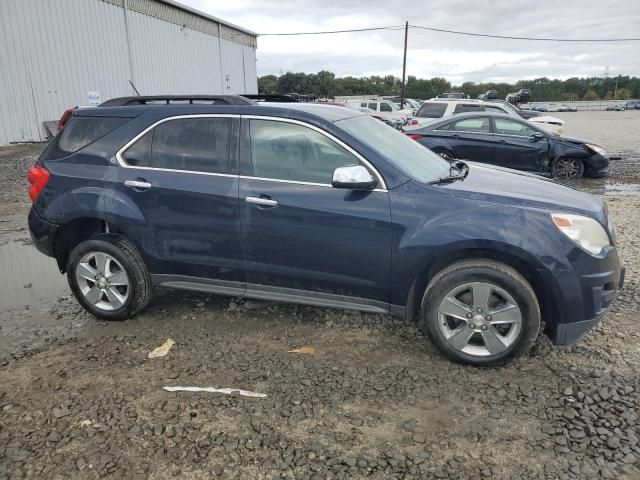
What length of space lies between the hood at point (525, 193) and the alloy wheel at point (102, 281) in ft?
8.85

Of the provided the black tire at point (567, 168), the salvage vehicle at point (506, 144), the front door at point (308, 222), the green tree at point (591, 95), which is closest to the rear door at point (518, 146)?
the salvage vehicle at point (506, 144)

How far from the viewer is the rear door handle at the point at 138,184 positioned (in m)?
3.92

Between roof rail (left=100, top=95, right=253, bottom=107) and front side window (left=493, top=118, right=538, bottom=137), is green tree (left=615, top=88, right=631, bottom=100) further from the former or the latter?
roof rail (left=100, top=95, right=253, bottom=107)

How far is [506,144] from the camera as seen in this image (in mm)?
10461

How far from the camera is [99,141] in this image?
415 centimetres

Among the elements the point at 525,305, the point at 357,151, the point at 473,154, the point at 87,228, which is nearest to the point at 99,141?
the point at 87,228

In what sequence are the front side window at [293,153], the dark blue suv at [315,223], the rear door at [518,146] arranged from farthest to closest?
the rear door at [518,146] → the front side window at [293,153] → the dark blue suv at [315,223]

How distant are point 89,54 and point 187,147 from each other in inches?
815

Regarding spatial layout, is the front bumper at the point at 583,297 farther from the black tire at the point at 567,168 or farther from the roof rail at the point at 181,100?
the black tire at the point at 567,168

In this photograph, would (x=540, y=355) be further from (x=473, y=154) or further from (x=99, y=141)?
(x=473, y=154)

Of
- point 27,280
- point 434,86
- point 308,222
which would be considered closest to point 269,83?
point 434,86

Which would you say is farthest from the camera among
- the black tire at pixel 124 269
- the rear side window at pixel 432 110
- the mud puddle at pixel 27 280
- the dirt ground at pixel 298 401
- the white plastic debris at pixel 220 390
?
the rear side window at pixel 432 110

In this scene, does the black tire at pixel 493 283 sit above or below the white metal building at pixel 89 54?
below

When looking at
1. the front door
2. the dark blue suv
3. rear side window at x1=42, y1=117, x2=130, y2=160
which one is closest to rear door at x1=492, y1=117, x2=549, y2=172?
the dark blue suv
